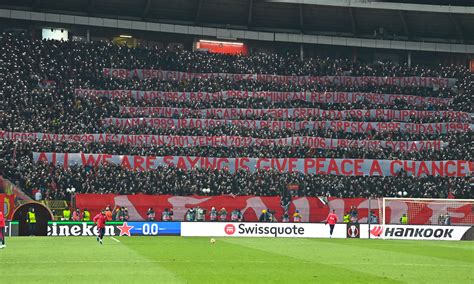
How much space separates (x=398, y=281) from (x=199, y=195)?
117ft

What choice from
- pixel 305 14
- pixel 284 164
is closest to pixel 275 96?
pixel 284 164

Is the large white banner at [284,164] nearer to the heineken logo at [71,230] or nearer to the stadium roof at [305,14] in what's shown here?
the heineken logo at [71,230]

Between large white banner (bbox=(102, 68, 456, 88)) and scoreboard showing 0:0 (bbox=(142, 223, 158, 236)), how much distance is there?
25742 mm

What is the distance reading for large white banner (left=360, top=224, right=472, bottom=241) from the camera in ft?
163

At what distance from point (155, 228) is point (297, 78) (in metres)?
30.4

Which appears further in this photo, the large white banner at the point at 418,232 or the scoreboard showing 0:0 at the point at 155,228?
the scoreboard showing 0:0 at the point at 155,228

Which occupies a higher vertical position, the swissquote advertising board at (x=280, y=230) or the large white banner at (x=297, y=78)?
the large white banner at (x=297, y=78)

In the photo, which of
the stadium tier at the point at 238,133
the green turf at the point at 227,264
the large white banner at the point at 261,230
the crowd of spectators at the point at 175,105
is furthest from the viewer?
the crowd of spectators at the point at 175,105

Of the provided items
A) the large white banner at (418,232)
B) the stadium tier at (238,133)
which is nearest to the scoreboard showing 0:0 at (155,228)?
the stadium tier at (238,133)

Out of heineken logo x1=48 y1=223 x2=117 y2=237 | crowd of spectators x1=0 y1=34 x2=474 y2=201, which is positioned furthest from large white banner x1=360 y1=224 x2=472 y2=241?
heineken logo x1=48 y1=223 x2=117 y2=237

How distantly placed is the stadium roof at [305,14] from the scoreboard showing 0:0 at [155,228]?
112 feet

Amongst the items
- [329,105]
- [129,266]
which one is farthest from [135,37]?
[129,266]

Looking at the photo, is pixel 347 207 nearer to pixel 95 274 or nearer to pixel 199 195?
pixel 199 195

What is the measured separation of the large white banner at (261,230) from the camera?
5032cm
